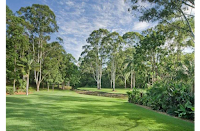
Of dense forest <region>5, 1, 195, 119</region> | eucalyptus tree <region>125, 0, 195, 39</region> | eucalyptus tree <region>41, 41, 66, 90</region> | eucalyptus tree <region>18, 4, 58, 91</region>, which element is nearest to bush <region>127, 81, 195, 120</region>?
dense forest <region>5, 1, 195, 119</region>

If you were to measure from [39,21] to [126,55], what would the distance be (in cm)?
2022

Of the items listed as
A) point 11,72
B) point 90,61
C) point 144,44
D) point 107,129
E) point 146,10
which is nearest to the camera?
point 107,129

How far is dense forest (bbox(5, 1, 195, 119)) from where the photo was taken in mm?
7930

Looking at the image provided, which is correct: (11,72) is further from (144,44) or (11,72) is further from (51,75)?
(144,44)

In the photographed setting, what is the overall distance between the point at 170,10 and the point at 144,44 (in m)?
6.77

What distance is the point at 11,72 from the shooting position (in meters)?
18.9

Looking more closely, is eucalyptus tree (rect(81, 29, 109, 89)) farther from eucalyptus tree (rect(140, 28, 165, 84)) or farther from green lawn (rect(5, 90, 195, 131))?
green lawn (rect(5, 90, 195, 131))

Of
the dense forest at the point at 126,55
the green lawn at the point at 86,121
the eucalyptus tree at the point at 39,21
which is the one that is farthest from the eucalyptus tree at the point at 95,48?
the green lawn at the point at 86,121

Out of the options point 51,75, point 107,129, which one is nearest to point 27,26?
point 51,75

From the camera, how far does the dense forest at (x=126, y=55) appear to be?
312 inches

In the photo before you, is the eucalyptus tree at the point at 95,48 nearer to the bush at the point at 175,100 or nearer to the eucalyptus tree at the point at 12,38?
the eucalyptus tree at the point at 12,38

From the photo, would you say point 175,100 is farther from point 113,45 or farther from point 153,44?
point 113,45

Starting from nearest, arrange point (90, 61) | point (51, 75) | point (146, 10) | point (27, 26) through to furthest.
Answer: point (146, 10) < point (27, 26) < point (51, 75) < point (90, 61)

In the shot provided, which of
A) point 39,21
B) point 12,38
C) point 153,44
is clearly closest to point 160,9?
point 153,44
